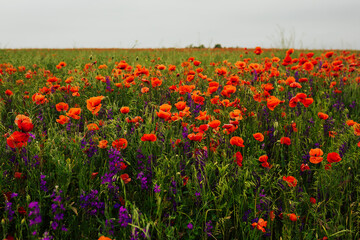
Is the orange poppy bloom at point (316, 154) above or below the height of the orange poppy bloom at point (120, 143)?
below

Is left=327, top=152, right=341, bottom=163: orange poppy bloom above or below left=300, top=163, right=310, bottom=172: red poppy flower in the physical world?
above

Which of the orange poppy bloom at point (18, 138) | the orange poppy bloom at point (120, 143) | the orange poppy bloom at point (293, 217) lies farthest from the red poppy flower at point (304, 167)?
the orange poppy bloom at point (18, 138)

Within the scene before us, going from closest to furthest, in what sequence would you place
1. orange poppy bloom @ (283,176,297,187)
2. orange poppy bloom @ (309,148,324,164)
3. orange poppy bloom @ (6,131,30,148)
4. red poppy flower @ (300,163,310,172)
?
orange poppy bloom @ (6,131,30,148), orange poppy bloom @ (283,176,297,187), orange poppy bloom @ (309,148,324,164), red poppy flower @ (300,163,310,172)

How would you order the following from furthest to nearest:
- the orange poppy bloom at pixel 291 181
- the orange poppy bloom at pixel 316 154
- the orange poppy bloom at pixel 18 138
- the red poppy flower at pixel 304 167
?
1. the red poppy flower at pixel 304 167
2. the orange poppy bloom at pixel 316 154
3. the orange poppy bloom at pixel 291 181
4. the orange poppy bloom at pixel 18 138

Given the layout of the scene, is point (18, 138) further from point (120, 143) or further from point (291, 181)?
point (291, 181)

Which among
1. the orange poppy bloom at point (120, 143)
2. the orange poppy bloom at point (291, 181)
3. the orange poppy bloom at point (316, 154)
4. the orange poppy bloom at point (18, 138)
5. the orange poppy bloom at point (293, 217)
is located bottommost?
the orange poppy bloom at point (293, 217)

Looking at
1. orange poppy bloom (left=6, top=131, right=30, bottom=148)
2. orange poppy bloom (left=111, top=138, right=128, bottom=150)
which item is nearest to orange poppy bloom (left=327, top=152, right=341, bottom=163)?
Answer: orange poppy bloom (left=111, top=138, right=128, bottom=150)

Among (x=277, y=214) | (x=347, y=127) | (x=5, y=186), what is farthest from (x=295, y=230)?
(x=5, y=186)

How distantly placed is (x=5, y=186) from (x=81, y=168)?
41 centimetres

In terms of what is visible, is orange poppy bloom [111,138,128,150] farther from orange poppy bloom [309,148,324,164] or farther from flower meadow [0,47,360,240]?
orange poppy bloom [309,148,324,164]

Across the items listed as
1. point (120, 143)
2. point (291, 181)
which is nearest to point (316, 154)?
point (291, 181)

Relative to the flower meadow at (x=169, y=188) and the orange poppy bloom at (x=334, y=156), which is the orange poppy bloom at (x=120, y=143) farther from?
the orange poppy bloom at (x=334, y=156)

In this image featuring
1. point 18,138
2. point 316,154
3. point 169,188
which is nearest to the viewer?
point 18,138

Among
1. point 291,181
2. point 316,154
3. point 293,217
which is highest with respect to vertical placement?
point 316,154
